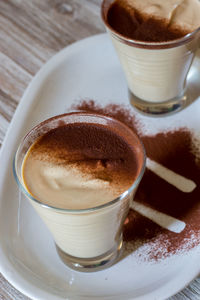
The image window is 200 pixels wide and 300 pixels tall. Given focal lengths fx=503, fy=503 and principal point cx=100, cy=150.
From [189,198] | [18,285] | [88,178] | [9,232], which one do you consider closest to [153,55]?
[189,198]

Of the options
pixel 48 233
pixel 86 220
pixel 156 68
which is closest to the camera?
pixel 86 220

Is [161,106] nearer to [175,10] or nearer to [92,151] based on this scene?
[175,10]

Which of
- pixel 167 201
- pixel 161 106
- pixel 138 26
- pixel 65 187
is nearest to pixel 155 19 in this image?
pixel 138 26

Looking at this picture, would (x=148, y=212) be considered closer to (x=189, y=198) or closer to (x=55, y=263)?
(x=189, y=198)

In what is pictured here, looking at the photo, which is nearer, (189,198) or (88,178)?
(88,178)

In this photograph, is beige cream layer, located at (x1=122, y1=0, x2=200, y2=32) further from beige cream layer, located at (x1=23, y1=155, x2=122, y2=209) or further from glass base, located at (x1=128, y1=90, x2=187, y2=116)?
beige cream layer, located at (x1=23, y1=155, x2=122, y2=209)

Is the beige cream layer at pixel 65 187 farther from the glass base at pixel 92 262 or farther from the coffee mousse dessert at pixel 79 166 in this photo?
the glass base at pixel 92 262
